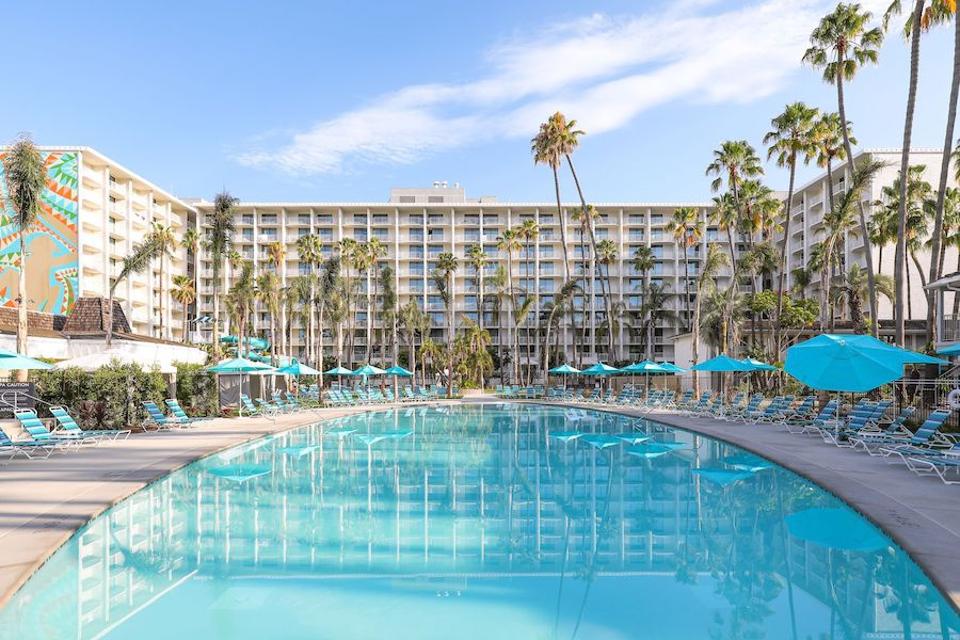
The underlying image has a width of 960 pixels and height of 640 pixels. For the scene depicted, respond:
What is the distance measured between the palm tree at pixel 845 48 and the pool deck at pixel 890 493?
1382 centimetres

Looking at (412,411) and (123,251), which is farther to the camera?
(123,251)

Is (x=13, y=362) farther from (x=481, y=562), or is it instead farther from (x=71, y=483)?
(x=481, y=562)

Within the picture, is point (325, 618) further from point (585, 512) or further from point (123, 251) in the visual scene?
point (123, 251)

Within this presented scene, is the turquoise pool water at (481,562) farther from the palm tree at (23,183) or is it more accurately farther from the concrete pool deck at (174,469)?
the palm tree at (23,183)

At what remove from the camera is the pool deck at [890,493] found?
7.33m

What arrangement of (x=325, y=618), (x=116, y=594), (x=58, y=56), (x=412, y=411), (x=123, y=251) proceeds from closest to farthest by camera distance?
(x=325, y=618), (x=116, y=594), (x=58, y=56), (x=412, y=411), (x=123, y=251)

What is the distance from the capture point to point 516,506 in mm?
11250

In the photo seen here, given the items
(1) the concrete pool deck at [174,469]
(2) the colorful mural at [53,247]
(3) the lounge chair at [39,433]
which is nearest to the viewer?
(1) the concrete pool deck at [174,469]

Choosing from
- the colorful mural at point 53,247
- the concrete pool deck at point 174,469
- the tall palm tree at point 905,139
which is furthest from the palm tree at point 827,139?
the colorful mural at point 53,247

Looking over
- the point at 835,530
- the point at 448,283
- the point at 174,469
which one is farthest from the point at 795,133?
the point at 448,283

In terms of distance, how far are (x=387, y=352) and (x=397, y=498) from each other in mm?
68884

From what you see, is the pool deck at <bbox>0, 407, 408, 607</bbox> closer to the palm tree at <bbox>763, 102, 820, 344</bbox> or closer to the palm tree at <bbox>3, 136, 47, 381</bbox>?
the palm tree at <bbox>3, 136, 47, 381</bbox>

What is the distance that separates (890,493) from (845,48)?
925 inches

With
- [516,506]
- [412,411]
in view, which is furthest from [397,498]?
[412,411]
